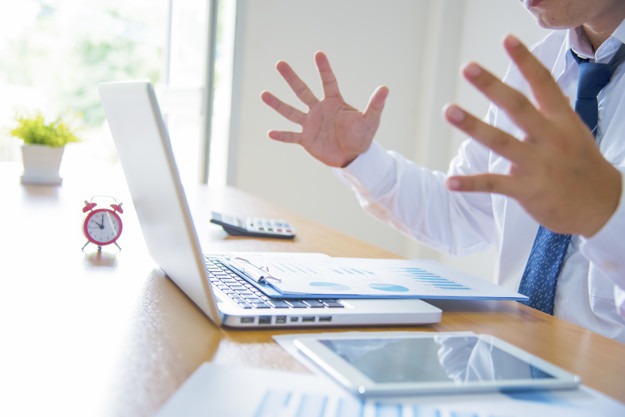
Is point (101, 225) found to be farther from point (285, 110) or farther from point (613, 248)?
point (613, 248)

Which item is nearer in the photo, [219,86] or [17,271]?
[17,271]

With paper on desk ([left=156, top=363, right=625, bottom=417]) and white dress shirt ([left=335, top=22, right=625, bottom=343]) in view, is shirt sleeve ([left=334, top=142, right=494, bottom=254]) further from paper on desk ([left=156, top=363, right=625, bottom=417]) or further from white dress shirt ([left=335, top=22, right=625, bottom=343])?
paper on desk ([left=156, top=363, right=625, bottom=417])

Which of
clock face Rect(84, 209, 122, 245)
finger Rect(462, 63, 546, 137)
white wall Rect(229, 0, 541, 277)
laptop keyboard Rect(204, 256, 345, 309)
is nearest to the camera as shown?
finger Rect(462, 63, 546, 137)

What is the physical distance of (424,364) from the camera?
1.79ft

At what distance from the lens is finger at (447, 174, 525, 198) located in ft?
1.83

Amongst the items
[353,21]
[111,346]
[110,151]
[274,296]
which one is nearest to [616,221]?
[274,296]

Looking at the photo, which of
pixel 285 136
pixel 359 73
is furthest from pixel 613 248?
pixel 359 73

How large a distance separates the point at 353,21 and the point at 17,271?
2.55 m

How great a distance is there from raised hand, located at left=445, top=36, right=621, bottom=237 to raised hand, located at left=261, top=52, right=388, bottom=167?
60cm

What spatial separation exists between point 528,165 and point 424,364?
0.63 feet

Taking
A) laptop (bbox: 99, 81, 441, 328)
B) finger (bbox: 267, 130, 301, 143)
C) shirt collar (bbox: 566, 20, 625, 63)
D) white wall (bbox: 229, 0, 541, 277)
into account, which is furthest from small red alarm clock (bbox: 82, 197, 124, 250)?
white wall (bbox: 229, 0, 541, 277)

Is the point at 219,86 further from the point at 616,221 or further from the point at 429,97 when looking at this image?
the point at 616,221

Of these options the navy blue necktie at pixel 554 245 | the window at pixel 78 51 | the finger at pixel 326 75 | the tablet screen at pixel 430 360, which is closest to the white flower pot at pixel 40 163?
the finger at pixel 326 75

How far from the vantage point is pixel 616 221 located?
1.96 feet
